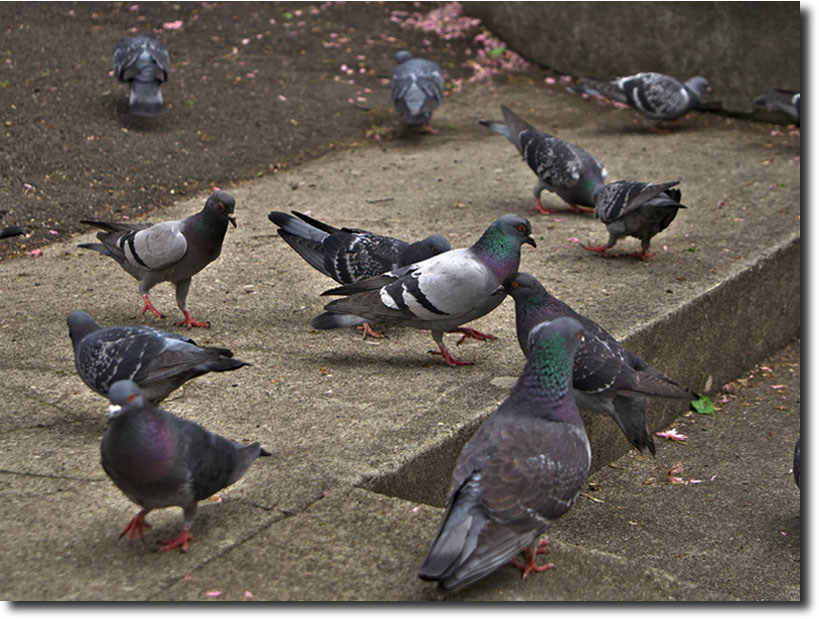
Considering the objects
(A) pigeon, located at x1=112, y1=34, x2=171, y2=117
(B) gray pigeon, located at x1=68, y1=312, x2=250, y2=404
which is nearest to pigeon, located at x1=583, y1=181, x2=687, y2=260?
(B) gray pigeon, located at x1=68, y1=312, x2=250, y2=404

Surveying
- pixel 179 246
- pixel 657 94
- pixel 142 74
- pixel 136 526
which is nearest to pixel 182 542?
pixel 136 526

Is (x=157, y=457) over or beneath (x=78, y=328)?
over

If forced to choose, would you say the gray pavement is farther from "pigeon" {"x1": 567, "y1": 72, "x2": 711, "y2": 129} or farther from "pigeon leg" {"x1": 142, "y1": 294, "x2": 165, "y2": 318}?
"pigeon" {"x1": 567, "y1": 72, "x2": 711, "y2": 129}

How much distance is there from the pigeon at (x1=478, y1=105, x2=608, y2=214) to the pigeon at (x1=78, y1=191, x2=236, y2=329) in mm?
2675

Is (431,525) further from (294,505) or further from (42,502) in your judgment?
(42,502)

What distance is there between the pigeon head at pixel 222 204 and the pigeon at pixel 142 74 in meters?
3.32

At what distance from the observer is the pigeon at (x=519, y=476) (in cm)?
285

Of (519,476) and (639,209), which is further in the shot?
(639,209)

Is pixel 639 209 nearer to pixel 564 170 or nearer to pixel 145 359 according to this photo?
pixel 564 170

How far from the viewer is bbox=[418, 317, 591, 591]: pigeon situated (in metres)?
2.85

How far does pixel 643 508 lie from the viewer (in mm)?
4590

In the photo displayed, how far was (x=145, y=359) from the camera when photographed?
368 cm

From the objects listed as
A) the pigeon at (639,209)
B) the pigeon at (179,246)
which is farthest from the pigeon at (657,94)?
the pigeon at (179,246)

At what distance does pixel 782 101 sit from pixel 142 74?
207 inches
